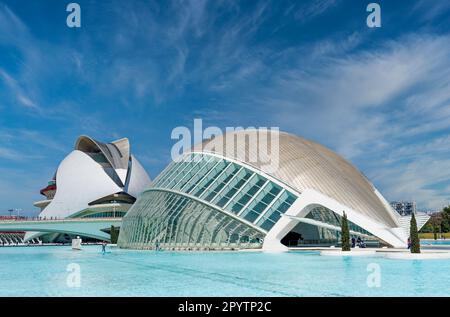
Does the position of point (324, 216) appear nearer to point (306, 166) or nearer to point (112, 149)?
point (306, 166)

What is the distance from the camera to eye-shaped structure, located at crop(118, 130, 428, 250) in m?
29.9

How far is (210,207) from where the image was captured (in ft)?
103

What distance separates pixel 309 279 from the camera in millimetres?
14406

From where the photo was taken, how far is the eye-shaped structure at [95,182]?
84.6 m

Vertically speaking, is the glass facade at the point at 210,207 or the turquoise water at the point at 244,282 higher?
the glass facade at the point at 210,207

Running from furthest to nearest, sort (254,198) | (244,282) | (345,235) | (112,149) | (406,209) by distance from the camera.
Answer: (406,209) < (112,149) < (254,198) < (345,235) < (244,282)

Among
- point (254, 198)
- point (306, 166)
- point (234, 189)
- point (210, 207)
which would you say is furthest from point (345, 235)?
point (210, 207)

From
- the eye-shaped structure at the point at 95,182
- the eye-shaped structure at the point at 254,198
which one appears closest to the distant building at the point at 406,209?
the eye-shaped structure at the point at 254,198

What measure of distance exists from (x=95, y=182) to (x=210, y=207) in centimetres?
5897

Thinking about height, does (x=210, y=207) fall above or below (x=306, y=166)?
below

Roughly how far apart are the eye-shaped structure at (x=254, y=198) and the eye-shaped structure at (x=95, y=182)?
156ft

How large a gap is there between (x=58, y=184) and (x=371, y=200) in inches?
2784

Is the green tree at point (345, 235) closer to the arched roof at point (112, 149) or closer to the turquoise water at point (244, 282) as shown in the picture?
the turquoise water at point (244, 282)
